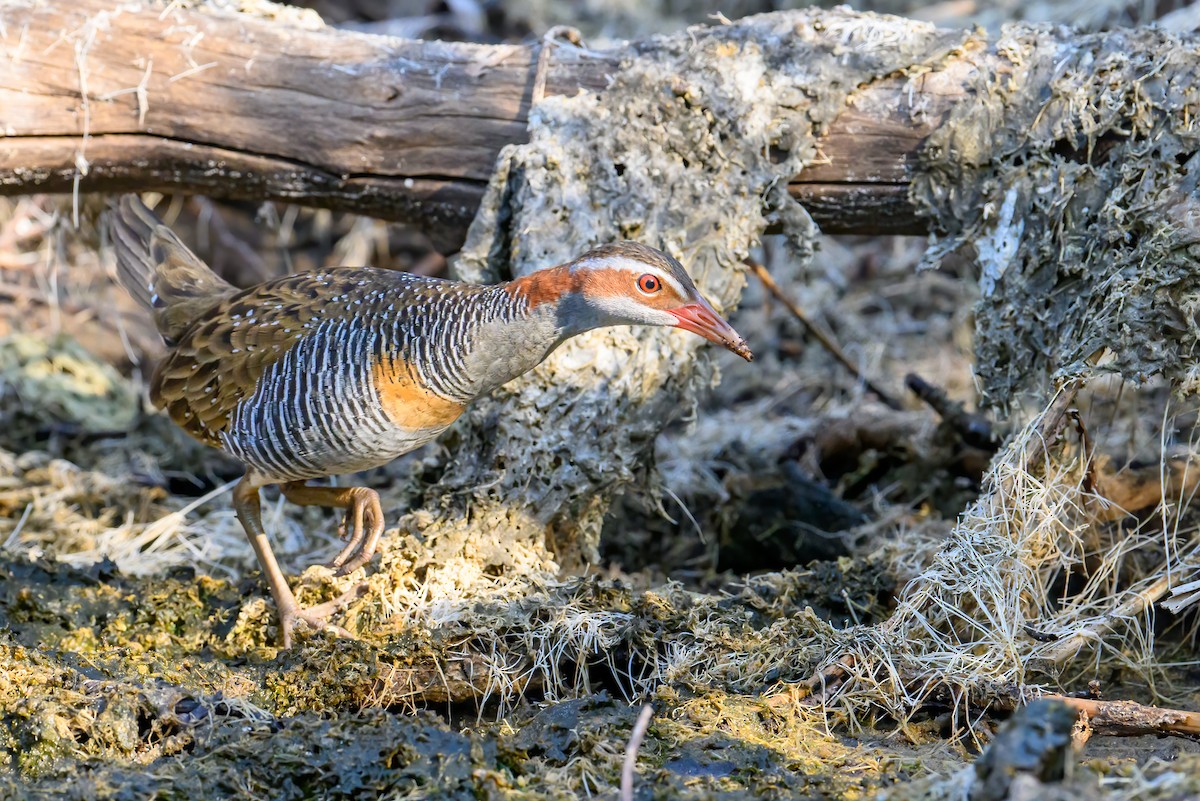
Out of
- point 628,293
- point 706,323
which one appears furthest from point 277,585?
point 706,323

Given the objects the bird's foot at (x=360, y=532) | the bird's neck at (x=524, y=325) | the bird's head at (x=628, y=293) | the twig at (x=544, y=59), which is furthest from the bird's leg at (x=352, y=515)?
the twig at (x=544, y=59)

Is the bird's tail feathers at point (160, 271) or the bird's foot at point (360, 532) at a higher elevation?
the bird's tail feathers at point (160, 271)

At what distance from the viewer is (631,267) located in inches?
145

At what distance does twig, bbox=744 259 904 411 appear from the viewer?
5156mm

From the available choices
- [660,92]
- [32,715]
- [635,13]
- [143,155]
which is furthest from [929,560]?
[635,13]

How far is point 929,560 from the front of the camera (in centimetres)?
430

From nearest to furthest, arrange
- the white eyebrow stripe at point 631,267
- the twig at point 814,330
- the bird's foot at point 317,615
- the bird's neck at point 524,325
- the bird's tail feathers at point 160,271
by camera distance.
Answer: the white eyebrow stripe at point 631,267 < the bird's neck at point 524,325 < the bird's foot at point 317,615 < the bird's tail feathers at point 160,271 < the twig at point 814,330

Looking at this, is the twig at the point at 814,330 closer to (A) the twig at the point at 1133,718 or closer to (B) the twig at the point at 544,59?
(B) the twig at the point at 544,59

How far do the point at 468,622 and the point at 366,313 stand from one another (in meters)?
1.11

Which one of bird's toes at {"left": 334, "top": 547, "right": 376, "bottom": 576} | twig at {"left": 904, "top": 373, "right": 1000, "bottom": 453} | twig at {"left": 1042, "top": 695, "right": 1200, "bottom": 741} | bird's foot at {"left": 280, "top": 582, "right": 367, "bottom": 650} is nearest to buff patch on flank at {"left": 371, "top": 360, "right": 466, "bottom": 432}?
bird's toes at {"left": 334, "top": 547, "right": 376, "bottom": 576}

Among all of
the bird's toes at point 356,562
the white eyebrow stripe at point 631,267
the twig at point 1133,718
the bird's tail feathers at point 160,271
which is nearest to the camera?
the twig at point 1133,718

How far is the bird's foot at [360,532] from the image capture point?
4.10 m

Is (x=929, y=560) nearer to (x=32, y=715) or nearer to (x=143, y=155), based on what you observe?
(x=32, y=715)

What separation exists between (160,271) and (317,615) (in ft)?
5.63
